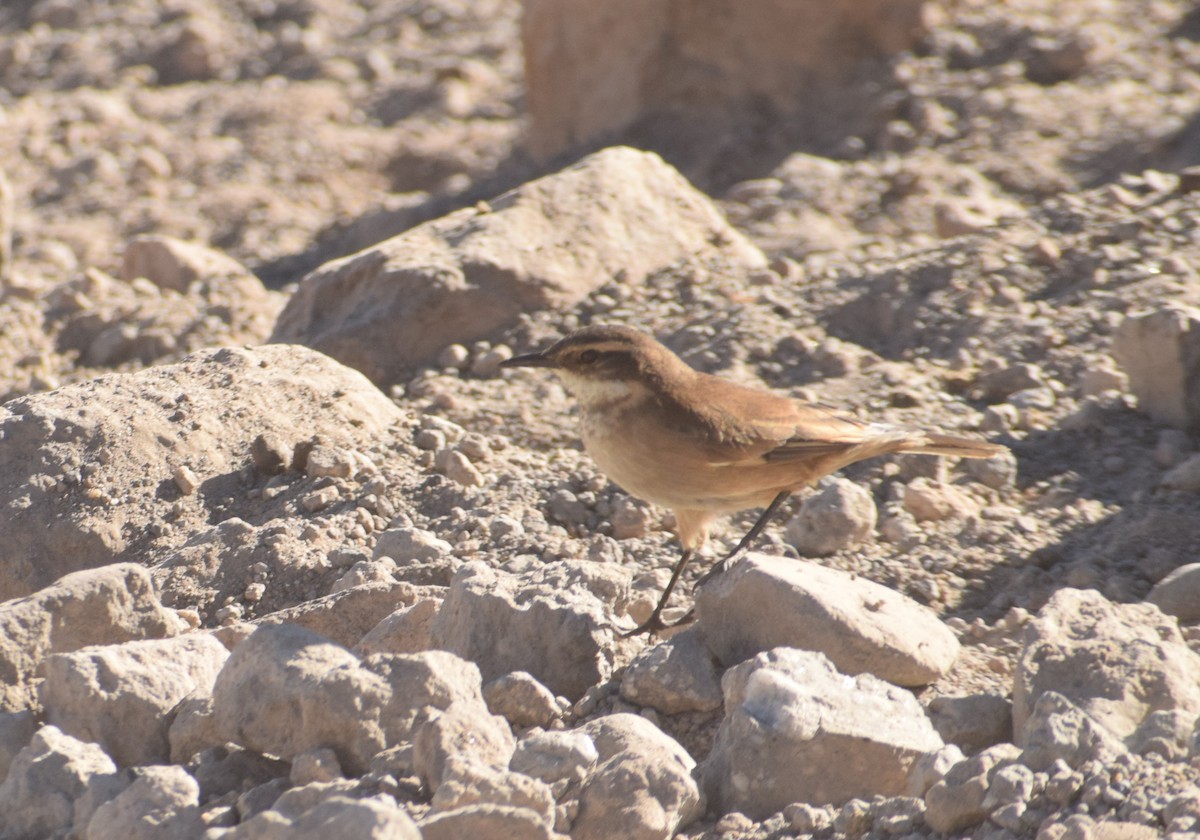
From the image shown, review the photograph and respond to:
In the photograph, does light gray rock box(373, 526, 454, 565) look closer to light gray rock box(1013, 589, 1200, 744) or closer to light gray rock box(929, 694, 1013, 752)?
light gray rock box(929, 694, 1013, 752)

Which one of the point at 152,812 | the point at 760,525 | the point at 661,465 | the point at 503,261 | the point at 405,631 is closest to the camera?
the point at 152,812

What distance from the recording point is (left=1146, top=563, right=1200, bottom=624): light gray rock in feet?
15.5

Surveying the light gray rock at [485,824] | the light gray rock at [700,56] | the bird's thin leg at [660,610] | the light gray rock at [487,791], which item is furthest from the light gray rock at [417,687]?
the light gray rock at [700,56]

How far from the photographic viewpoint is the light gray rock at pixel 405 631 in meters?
4.40

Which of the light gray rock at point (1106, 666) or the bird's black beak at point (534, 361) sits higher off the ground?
the bird's black beak at point (534, 361)

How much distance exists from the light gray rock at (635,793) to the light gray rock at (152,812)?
2.93 ft

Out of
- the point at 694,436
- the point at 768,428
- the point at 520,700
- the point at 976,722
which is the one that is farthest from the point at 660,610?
the point at 976,722

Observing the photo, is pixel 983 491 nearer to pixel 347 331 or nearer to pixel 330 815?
pixel 347 331

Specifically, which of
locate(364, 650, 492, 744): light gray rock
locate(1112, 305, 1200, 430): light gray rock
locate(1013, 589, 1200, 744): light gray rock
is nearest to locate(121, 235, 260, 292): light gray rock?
locate(1112, 305, 1200, 430): light gray rock

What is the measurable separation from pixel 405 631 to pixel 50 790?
1.23 m

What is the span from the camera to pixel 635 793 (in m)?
3.41

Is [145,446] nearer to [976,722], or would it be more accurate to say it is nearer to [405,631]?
[405,631]

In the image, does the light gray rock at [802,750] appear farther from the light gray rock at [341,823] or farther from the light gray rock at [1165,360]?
the light gray rock at [1165,360]

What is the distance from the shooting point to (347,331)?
7164 mm
